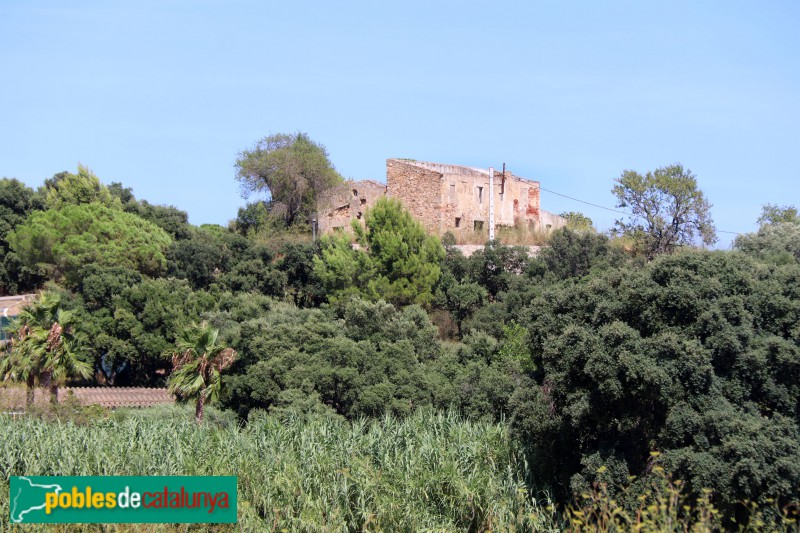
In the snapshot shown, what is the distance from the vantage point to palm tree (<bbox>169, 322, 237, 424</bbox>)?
22016 mm

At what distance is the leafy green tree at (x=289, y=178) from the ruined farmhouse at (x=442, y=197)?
137 inches

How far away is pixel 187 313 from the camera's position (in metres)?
32.2

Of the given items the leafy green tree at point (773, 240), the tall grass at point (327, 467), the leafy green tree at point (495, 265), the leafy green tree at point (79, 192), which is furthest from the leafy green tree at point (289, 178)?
the tall grass at point (327, 467)

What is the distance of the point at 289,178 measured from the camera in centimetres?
4741

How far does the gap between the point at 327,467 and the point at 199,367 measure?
31.4 feet

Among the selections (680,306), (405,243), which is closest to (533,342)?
(680,306)

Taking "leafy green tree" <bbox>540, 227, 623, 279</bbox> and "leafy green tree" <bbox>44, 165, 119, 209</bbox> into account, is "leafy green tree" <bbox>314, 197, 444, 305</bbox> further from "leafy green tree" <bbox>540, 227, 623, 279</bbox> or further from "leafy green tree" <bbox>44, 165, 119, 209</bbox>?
"leafy green tree" <bbox>44, 165, 119, 209</bbox>

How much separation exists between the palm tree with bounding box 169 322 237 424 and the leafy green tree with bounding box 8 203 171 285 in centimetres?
1432


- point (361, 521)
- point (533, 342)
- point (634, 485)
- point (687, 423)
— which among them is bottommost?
point (361, 521)

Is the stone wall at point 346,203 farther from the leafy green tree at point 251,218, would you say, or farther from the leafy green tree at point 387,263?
the leafy green tree at point 387,263

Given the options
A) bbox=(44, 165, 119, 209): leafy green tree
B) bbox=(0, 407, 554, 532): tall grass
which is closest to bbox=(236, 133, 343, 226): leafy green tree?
bbox=(44, 165, 119, 209): leafy green tree

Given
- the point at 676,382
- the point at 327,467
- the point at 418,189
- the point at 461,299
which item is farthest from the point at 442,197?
the point at 676,382

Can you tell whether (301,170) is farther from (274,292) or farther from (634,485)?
(634,485)

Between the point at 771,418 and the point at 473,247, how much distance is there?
85.2 ft
